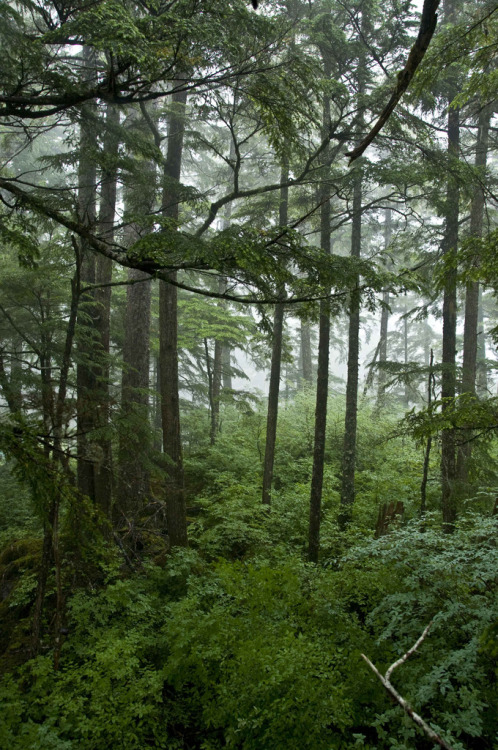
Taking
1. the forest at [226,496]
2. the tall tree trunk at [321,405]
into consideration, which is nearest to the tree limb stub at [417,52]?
the forest at [226,496]

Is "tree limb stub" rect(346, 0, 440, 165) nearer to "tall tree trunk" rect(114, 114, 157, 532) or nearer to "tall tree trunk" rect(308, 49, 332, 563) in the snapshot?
"tall tree trunk" rect(114, 114, 157, 532)

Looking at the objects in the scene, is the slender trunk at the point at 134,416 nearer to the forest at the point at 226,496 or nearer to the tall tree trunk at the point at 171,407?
the forest at the point at 226,496

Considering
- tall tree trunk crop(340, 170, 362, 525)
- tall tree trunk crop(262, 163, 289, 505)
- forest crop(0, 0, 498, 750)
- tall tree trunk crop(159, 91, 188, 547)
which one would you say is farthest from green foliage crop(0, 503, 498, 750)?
tall tree trunk crop(262, 163, 289, 505)

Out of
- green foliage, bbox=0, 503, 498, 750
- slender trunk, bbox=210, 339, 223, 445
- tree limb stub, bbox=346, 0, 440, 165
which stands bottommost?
green foliage, bbox=0, 503, 498, 750

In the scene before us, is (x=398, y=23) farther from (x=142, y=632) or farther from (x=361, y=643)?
(x=142, y=632)

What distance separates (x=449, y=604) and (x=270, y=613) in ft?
7.28

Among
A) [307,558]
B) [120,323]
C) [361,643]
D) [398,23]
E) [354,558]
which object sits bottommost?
[307,558]

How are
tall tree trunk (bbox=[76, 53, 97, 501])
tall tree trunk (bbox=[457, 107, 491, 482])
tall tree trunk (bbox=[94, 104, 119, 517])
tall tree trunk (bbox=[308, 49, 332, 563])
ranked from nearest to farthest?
tall tree trunk (bbox=[76, 53, 97, 501]) → tall tree trunk (bbox=[94, 104, 119, 517]) → tall tree trunk (bbox=[308, 49, 332, 563]) → tall tree trunk (bbox=[457, 107, 491, 482])

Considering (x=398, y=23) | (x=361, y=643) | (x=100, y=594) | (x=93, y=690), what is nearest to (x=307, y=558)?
(x=361, y=643)

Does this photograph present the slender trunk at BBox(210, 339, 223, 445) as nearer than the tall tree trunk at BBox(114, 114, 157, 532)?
No

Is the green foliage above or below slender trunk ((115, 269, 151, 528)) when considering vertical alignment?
below

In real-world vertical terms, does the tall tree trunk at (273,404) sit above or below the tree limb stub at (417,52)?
below

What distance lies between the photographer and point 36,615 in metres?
5.43

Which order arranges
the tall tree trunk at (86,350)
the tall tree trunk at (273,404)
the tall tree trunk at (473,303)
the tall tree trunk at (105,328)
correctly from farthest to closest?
the tall tree trunk at (473,303) < the tall tree trunk at (273,404) < the tall tree trunk at (105,328) < the tall tree trunk at (86,350)
